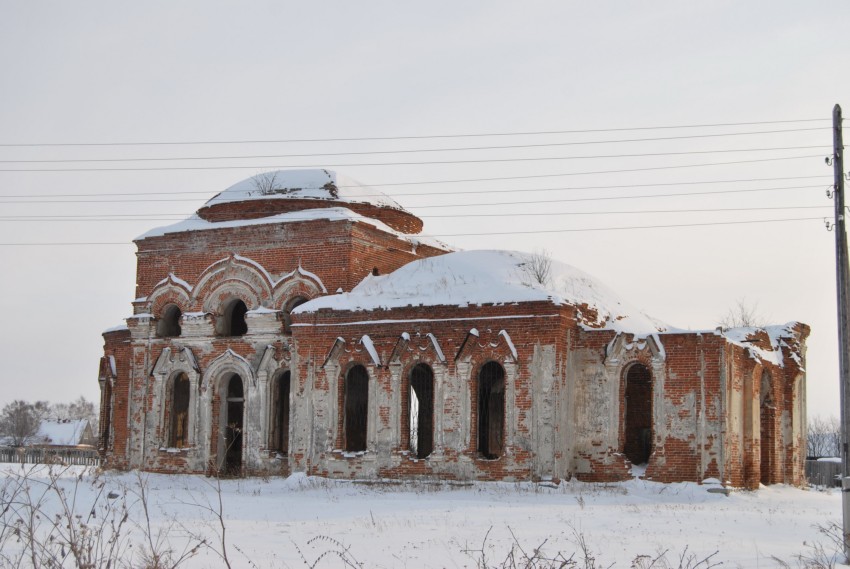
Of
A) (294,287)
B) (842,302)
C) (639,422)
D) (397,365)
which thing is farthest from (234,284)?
(842,302)

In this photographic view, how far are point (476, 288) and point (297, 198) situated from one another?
235 inches

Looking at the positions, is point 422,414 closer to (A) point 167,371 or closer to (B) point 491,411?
(B) point 491,411

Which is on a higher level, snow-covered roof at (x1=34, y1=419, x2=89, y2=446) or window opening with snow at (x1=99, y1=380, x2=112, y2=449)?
window opening with snow at (x1=99, y1=380, x2=112, y2=449)

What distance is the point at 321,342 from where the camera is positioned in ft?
78.0

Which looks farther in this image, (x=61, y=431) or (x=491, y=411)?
(x=61, y=431)

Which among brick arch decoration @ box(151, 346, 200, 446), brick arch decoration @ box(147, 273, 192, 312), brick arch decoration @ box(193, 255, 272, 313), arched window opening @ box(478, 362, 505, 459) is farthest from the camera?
brick arch decoration @ box(147, 273, 192, 312)

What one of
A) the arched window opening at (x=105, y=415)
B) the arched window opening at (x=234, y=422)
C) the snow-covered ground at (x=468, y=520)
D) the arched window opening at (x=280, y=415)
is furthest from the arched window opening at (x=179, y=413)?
the snow-covered ground at (x=468, y=520)

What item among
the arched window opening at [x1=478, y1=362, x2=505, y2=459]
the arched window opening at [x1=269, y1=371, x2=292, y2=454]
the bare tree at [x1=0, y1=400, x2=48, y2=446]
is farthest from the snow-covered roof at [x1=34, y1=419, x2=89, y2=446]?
the arched window opening at [x1=478, y1=362, x2=505, y2=459]

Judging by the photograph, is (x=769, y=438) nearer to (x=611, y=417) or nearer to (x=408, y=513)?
(x=611, y=417)

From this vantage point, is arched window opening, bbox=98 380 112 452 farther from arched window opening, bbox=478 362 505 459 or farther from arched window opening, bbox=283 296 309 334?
arched window opening, bbox=478 362 505 459

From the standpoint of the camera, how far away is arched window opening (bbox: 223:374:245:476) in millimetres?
25969

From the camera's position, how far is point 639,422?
24.9 m

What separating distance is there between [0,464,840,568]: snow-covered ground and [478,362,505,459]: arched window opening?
3805mm

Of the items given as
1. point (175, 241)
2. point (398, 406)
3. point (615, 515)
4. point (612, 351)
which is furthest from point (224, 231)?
point (615, 515)
